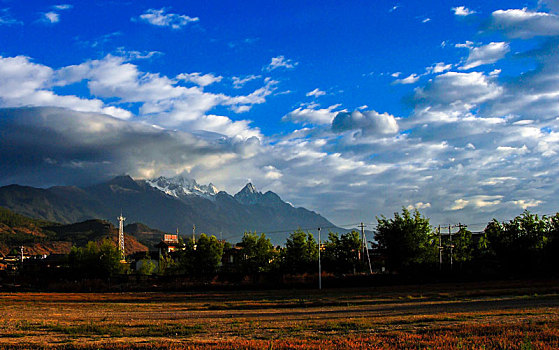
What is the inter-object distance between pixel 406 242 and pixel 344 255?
15167 mm

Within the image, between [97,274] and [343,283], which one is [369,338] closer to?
[343,283]

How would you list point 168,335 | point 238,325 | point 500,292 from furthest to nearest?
point 500,292 < point 238,325 < point 168,335

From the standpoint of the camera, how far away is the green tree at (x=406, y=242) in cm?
8131

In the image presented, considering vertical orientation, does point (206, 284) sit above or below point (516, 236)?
below

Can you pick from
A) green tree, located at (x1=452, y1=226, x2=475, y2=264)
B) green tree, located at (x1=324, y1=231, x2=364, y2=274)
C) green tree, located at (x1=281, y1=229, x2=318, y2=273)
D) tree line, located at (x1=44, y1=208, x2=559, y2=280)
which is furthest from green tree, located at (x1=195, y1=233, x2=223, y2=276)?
green tree, located at (x1=452, y1=226, x2=475, y2=264)

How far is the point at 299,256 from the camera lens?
3661 inches

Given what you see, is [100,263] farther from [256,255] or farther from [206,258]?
[256,255]

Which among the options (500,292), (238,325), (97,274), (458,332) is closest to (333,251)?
(500,292)

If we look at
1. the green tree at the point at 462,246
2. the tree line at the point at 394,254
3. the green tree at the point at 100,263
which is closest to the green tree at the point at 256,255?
the tree line at the point at 394,254

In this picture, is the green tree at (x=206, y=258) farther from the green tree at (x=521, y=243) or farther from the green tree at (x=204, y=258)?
the green tree at (x=521, y=243)

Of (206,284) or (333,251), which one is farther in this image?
(333,251)

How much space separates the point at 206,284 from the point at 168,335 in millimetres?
57885

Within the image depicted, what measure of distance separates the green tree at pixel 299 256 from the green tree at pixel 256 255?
2.77m

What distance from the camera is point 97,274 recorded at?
101938 millimetres
